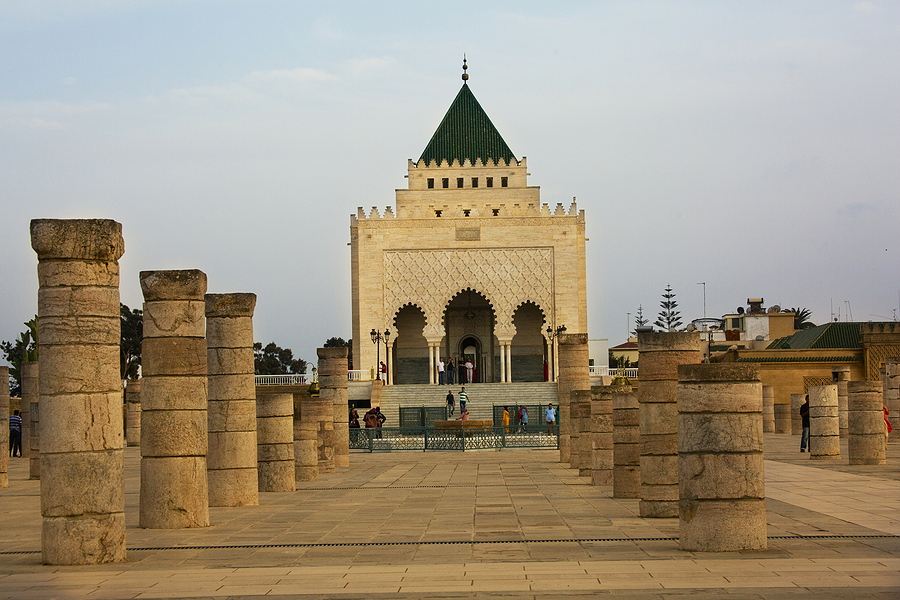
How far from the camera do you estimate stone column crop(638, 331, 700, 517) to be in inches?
290

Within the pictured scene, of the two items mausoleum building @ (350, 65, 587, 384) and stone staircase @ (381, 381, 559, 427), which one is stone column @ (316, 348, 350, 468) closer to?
stone staircase @ (381, 381, 559, 427)

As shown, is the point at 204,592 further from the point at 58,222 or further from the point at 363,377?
the point at 363,377

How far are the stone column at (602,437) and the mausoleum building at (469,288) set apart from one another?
22647 millimetres

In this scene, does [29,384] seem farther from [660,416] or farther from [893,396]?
[893,396]

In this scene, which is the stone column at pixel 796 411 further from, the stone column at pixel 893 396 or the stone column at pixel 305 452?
the stone column at pixel 305 452

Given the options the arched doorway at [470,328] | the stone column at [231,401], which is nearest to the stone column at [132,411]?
the stone column at [231,401]

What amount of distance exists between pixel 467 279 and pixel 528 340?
3527 millimetres

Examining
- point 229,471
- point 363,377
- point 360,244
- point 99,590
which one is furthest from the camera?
point 360,244

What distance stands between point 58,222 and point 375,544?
8.44 ft

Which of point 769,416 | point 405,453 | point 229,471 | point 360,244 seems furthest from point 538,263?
point 229,471

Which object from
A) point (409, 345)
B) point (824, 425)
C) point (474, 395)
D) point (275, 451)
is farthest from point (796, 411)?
point (409, 345)

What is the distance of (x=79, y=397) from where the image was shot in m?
5.92

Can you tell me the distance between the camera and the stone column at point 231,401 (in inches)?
355

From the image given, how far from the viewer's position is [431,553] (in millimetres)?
5840
